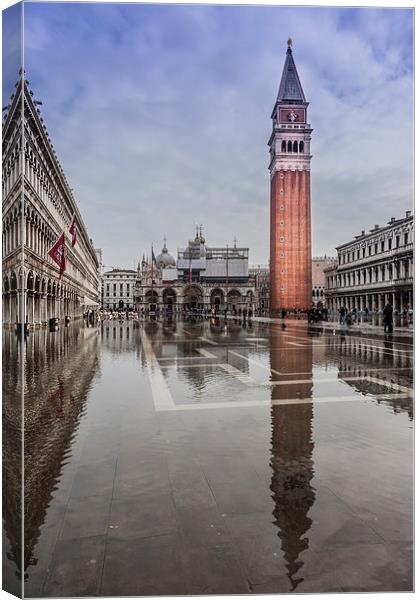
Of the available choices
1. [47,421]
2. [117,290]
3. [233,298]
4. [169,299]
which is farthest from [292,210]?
[117,290]

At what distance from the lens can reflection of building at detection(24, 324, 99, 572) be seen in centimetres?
464

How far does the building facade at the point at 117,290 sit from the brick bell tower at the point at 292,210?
298ft

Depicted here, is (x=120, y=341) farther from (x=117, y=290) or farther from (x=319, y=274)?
(x=117, y=290)

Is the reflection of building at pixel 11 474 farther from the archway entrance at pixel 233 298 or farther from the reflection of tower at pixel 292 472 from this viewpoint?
the archway entrance at pixel 233 298

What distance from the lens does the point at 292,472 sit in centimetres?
559

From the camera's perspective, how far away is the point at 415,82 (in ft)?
15.5

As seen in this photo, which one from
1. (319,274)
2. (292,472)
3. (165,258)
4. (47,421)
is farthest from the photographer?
(165,258)

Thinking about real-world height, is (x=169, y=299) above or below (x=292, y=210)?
below

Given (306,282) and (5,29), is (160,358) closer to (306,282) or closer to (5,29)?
(5,29)

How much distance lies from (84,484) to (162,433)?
216cm

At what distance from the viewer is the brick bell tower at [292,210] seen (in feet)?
300

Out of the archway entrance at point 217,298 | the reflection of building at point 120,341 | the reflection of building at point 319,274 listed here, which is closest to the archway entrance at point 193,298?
the archway entrance at point 217,298

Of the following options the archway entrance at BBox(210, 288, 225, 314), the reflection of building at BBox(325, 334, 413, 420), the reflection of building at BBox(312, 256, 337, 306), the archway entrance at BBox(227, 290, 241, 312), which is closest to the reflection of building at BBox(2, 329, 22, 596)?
the reflection of building at BBox(325, 334, 413, 420)

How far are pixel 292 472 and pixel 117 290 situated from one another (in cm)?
17353
